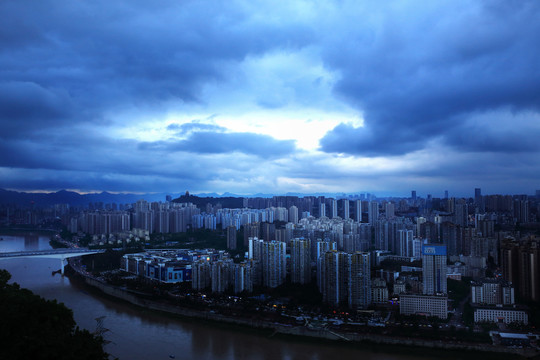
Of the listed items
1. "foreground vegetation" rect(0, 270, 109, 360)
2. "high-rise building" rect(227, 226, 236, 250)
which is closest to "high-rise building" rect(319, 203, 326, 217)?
"high-rise building" rect(227, 226, 236, 250)

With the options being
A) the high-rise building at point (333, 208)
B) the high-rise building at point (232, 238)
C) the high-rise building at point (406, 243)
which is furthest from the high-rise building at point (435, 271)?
the high-rise building at point (333, 208)

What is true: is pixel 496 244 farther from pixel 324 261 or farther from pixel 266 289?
pixel 266 289

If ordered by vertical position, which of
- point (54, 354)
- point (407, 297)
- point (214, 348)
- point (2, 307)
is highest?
point (2, 307)

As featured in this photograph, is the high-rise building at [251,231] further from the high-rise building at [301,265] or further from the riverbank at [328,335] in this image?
the riverbank at [328,335]

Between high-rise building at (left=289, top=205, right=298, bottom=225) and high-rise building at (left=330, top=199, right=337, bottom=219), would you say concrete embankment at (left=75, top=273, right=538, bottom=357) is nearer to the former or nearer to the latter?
high-rise building at (left=289, top=205, right=298, bottom=225)

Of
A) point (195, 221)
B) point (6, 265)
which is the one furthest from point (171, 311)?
point (195, 221)

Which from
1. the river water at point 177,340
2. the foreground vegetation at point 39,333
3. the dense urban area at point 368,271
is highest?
the foreground vegetation at point 39,333

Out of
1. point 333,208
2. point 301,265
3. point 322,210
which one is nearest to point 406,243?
point 301,265
